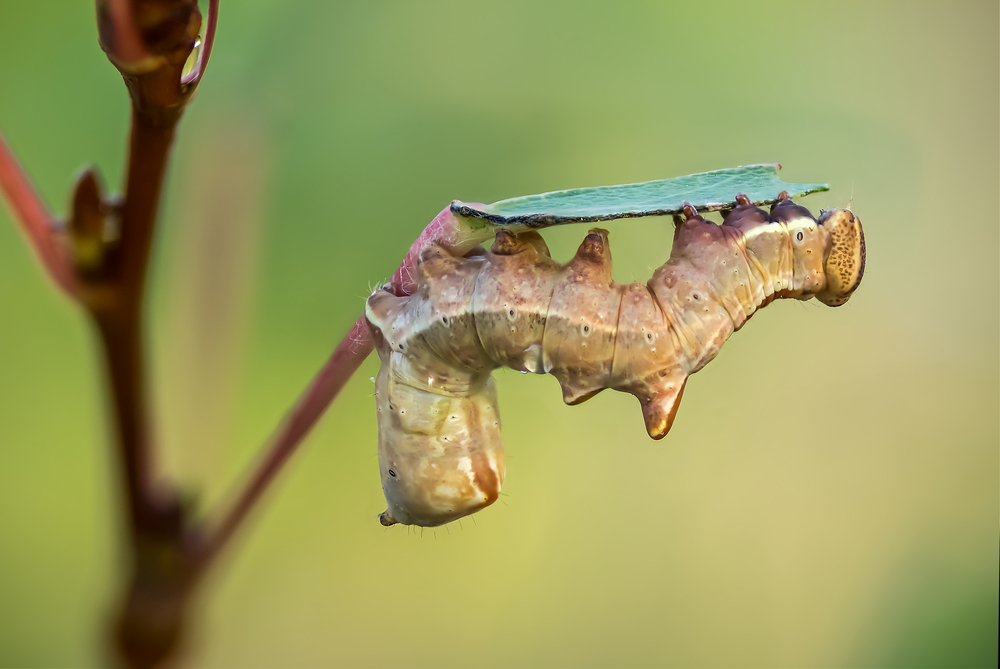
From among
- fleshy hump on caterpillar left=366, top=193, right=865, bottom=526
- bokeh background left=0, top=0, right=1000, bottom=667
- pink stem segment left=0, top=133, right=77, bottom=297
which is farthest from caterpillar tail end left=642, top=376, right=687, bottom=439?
bokeh background left=0, top=0, right=1000, bottom=667

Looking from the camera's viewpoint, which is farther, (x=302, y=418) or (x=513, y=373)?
(x=513, y=373)

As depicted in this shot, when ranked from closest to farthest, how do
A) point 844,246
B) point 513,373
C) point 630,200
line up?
point 630,200 < point 844,246 < point 513,373

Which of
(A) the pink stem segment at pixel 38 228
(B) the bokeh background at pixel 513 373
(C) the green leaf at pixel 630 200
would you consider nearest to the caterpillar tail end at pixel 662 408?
(C) the green leaf at pixel 630 200

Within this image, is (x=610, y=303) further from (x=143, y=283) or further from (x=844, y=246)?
(x=143, y=283)

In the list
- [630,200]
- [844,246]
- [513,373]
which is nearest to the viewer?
[630,200]

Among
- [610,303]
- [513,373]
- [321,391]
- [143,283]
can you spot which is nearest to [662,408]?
[610,303]

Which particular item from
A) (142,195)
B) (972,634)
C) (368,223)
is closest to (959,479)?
(972,634)

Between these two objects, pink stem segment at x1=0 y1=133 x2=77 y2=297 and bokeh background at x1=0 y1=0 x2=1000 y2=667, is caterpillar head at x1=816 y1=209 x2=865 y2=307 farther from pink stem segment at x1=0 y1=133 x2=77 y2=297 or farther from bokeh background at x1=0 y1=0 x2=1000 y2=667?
bokeh background at x1=0 y1=0 x2=1000 y2=667
